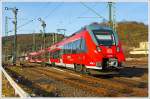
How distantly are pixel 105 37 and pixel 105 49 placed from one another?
865 millimetres

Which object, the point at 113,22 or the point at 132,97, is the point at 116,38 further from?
the point at 113,22

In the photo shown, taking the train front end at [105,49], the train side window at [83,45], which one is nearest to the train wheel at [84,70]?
the train side window at [83,45]

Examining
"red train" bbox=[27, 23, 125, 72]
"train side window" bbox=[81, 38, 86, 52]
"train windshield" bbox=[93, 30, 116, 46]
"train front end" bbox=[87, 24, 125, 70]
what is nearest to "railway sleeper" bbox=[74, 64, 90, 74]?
"red train" bbox=[27, 23, 125, 72]

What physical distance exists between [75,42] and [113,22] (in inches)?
436

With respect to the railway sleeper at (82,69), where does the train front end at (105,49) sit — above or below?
above

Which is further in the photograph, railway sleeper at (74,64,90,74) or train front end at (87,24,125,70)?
railway sleeper at (74,64,90,74)

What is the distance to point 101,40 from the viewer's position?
21.0 meters

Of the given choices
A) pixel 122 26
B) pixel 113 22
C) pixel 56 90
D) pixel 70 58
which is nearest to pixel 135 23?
pixel 122 26

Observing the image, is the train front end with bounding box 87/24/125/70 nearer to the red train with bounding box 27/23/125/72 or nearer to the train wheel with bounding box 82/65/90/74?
the red train with bounding box 27/23/125/72

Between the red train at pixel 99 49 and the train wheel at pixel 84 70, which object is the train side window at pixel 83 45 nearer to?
the red train at pixel 99 49

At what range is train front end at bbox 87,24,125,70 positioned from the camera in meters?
20.3

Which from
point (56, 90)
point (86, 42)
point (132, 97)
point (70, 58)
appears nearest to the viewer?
point (132, 97)

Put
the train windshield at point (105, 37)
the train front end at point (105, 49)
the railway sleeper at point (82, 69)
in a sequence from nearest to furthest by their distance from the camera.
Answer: the train front end at point (105, 49)
the train windshield at point (105, 37)
the railway sleeper at point (82, 69)

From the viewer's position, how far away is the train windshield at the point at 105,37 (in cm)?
2095
